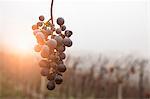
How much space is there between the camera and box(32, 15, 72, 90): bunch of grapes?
2.03ft

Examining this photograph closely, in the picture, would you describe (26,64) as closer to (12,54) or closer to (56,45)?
(12,54)

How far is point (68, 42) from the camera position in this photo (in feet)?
2.15

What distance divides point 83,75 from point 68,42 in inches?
236

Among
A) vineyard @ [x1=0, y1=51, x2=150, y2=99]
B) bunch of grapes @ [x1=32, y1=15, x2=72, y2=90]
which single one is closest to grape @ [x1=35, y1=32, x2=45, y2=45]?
bunch of grapes @ [x1=32, y1=15, x2=72, y2=90]

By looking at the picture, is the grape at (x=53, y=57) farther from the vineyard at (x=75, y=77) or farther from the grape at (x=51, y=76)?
the vineyard at (x=75, y=77)

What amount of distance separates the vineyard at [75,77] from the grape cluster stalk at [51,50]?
5.47 m

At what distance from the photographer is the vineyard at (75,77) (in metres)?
6.38

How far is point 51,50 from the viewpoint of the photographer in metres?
0.63

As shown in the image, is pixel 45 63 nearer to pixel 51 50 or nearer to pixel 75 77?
pixel 51 50

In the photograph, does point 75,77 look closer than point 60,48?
No

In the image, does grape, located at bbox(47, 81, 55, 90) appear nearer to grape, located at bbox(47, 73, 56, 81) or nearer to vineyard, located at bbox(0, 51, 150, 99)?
grape, located at bbox(47, 73, 56, 81)

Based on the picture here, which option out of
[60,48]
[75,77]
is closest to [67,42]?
[60,48]

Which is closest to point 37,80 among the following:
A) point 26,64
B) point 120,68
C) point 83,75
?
point 26,64

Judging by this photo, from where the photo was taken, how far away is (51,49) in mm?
625
